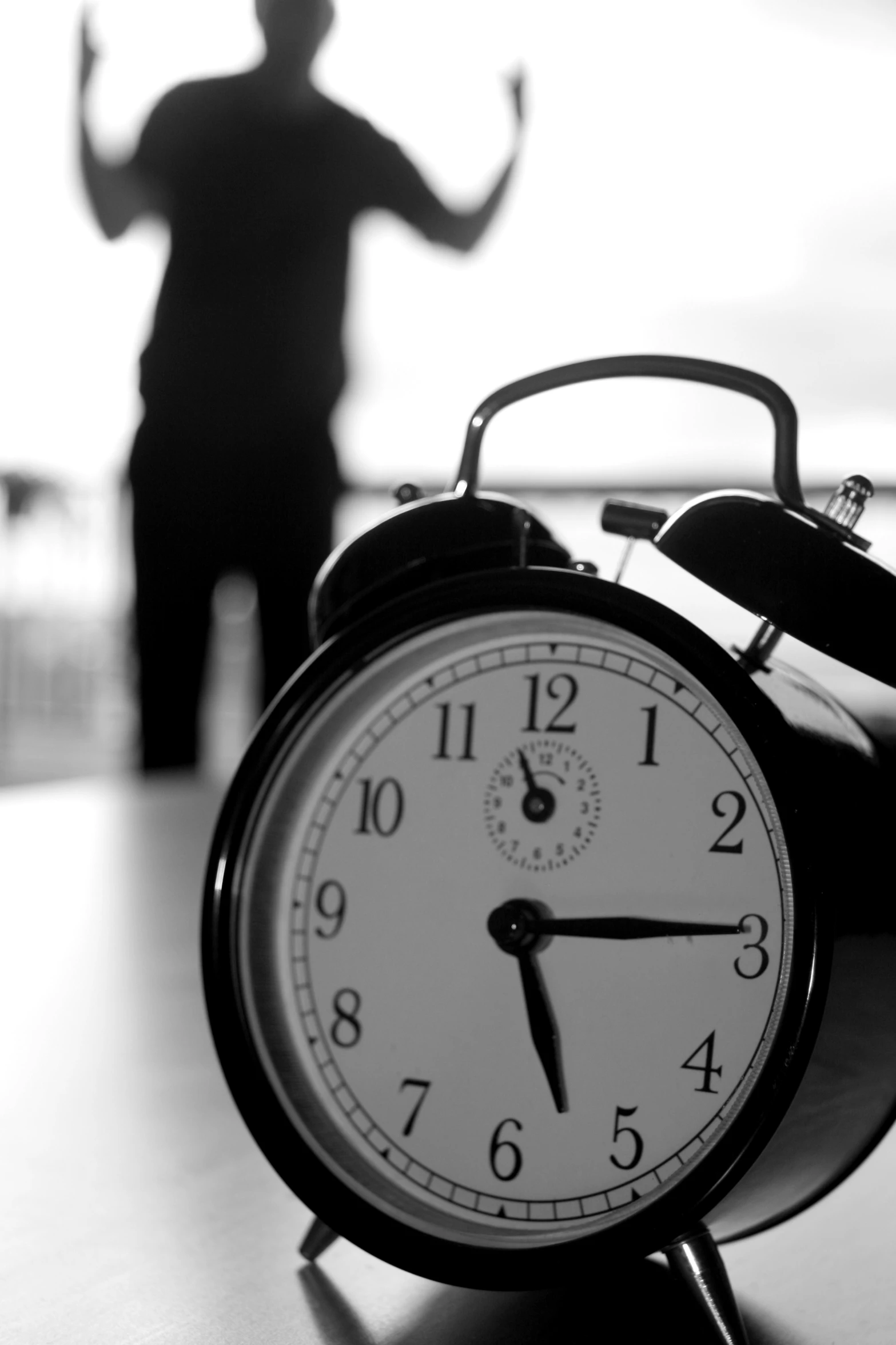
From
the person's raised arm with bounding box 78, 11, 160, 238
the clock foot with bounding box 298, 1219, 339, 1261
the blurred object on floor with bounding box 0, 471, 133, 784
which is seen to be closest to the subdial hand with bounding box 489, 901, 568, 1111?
the clock foot with bounding box 298, 1219, 339, 1261

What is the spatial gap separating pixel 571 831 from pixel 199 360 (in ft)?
6.89

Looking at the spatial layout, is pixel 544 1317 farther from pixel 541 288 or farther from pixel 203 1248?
pixel 541 288

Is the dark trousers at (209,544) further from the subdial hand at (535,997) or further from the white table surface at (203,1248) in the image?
the subdial hand at (535,997)

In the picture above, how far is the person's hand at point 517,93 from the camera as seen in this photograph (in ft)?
6.31

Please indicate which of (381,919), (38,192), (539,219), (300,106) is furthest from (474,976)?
(539,219)

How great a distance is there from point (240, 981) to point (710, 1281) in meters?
0.20

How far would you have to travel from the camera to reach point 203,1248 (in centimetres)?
50

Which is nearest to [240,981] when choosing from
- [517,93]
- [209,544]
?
[517,93]

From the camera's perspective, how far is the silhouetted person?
2.40 metres

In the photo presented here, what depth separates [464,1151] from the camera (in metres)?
0.49

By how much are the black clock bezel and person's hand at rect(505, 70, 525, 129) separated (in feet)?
5.35

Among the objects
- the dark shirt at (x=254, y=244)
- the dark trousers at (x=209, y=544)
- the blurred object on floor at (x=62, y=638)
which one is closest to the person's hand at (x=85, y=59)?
the dark shirt at (x=254, y=244)

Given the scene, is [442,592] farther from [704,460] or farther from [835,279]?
[835,279]

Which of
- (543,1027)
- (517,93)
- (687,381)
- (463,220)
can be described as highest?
(517,93)
